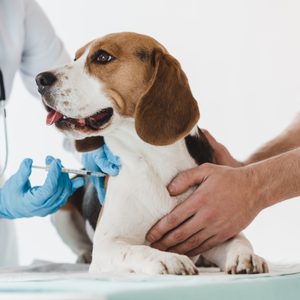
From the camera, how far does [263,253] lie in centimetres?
325

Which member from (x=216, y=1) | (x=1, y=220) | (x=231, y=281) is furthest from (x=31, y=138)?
(x=231, y=281)

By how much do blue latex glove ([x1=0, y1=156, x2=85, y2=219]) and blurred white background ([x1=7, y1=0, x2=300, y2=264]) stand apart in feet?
4.46

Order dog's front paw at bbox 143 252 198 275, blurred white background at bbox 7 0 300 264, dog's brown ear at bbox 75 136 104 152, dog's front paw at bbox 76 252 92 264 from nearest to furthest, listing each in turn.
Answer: dog's front paw at bbox 143 252 198 275 → dog's brown ear at bbox 75 136 104 152 → dog's front paw at bbox 76 252 92 264 → blurred white background at bbox 7 0 300 264

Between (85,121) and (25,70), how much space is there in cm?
108

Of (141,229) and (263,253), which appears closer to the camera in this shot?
(141,229)

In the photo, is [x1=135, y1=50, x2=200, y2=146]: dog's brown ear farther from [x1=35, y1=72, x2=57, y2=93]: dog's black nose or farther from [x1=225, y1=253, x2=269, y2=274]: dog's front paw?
[x1=225, y1=253, x2=269, y2=274]: dog's front paw

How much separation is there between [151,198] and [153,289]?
67 cm

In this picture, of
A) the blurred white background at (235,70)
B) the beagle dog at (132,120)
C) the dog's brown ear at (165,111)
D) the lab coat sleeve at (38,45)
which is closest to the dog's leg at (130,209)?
the beagle dog at (132,120)

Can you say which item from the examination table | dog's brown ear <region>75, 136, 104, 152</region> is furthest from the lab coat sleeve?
the examination table

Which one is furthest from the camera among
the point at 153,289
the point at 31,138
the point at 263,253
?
the point at 31,138

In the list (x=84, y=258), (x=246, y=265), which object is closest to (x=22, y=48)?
(x=84, y=258)

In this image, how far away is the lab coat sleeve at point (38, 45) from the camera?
258 cm

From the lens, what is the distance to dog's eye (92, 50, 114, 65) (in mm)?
1785

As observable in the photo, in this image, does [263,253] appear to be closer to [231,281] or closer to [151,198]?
[151,198]
